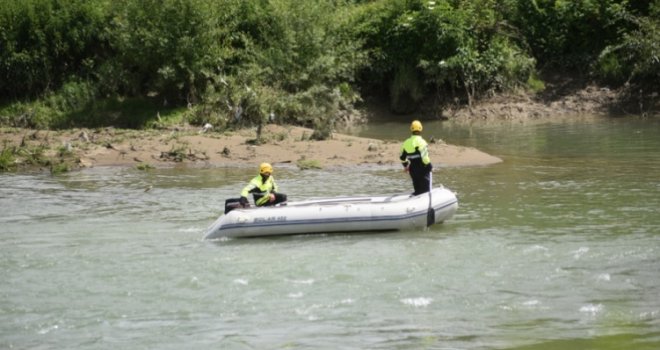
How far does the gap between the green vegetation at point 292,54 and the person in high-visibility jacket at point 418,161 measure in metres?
12.1

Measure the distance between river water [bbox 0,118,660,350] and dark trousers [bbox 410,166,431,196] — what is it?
0.70 meters

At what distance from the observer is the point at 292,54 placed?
3027 cm

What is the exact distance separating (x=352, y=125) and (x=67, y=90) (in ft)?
30.8

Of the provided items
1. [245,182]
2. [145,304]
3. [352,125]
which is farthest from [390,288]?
[352,125]

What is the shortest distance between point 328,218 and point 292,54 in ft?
53.6

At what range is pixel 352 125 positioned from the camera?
31.9m

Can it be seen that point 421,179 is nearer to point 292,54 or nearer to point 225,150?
point 225,150

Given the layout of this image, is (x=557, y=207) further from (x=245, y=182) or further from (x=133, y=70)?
(x=133, y=70)

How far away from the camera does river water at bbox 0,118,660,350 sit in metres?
9.98

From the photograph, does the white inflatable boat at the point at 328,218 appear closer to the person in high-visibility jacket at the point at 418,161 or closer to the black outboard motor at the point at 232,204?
the black outboard motor at the point at 232,204

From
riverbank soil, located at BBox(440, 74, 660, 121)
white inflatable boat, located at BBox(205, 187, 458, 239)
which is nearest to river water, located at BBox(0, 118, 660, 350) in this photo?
white inflatable boat, located at BBox(205, 187, 458, 239)

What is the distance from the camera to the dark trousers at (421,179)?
15.4 metres

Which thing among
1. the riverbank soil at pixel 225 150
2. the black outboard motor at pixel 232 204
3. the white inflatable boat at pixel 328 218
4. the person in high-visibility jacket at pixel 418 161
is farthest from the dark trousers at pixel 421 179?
the riverbank soil at pixel 225 150

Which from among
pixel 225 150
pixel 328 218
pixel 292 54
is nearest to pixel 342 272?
pixel 328 218
